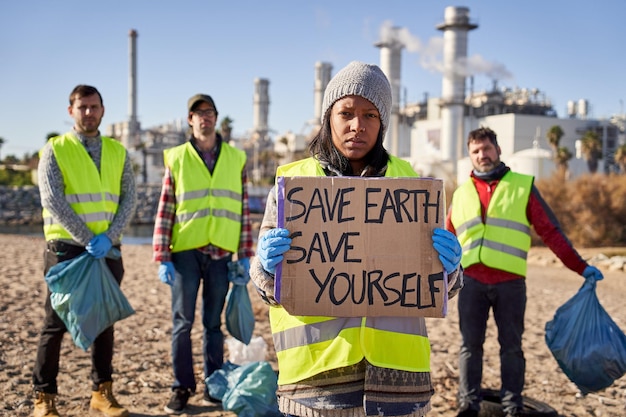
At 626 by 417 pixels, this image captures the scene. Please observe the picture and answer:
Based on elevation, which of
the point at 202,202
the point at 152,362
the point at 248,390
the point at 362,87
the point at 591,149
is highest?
the point at 591,149

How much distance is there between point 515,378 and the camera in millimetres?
3957

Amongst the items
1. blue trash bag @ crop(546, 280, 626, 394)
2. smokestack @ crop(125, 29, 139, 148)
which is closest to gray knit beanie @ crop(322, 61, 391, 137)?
blue trash bag @ crop(546, 280, 626, 394)

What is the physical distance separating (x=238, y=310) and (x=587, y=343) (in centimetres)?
230

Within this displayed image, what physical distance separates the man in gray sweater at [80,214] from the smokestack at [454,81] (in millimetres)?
46083

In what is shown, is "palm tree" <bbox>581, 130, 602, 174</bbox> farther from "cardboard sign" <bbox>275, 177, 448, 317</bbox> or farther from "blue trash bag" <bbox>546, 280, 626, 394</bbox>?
"cardboard sign" <bbox>275, 177, 448, 317</bbox>

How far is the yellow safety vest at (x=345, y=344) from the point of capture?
209cm

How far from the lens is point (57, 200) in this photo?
3680 millimetres

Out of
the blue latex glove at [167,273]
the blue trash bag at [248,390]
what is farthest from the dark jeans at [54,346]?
the blue trash bag at [248,390]

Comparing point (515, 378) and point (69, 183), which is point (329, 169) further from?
point (515, 378)

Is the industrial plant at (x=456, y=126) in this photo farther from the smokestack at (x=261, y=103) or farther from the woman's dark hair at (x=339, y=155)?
the woman's dark hair at (x=339, y=155)

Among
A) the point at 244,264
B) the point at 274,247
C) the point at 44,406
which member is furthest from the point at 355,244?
the point at 44,406

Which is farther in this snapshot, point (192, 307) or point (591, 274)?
point (192, 307)

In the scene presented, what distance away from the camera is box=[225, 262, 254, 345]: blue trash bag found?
4.19 m

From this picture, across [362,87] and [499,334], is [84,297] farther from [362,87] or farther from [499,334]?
[499,334]
